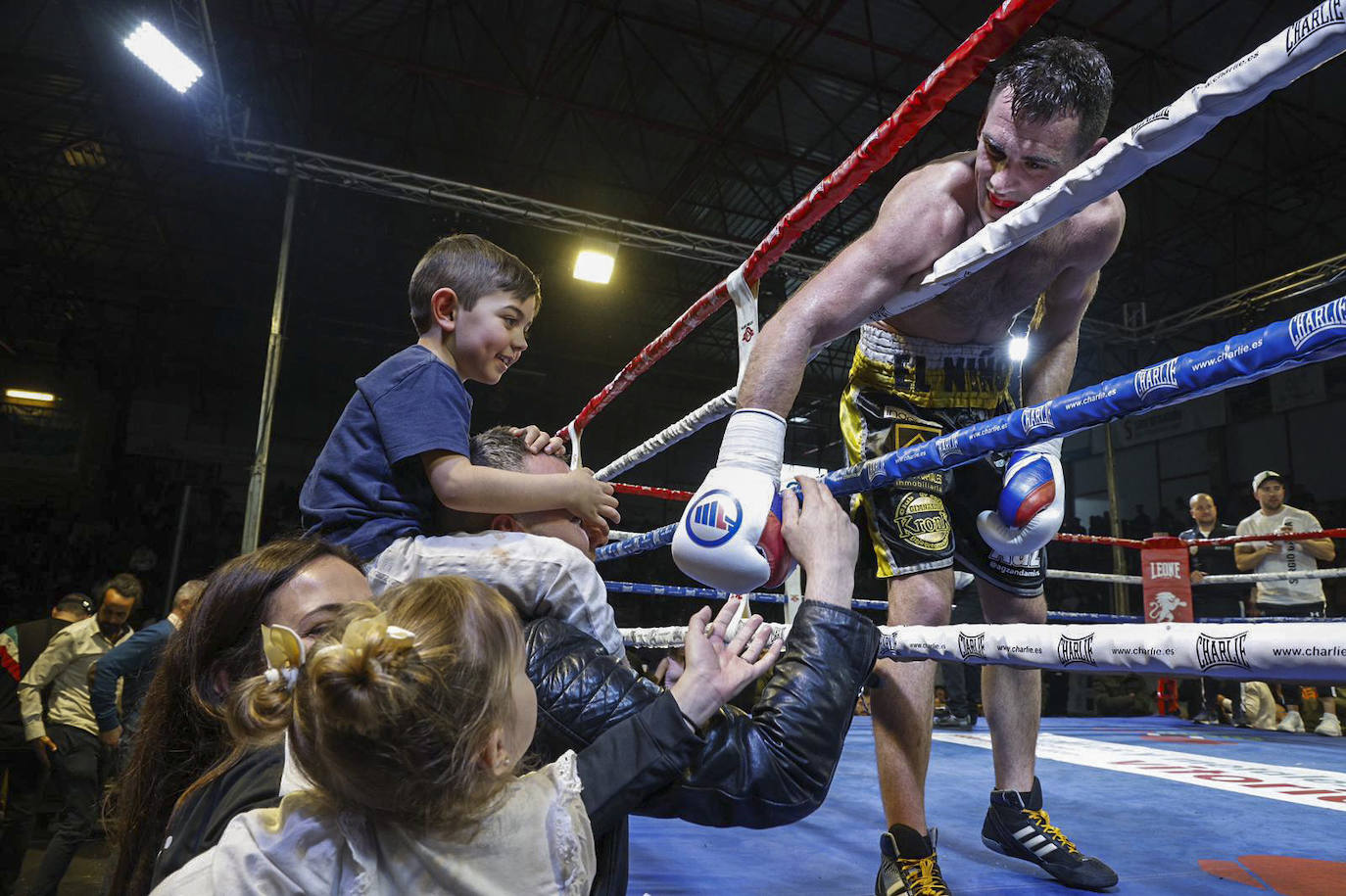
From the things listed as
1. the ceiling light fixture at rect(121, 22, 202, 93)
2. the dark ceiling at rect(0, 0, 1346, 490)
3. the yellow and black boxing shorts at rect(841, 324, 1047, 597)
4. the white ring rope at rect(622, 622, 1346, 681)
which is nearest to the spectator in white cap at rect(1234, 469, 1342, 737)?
the dark ceiling at rect(0, 0, 1346, 490)

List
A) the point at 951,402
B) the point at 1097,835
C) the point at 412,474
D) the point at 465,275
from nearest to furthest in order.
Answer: the point at 412,474
the point at 465,275
the point at 951,402
the point at 1097,835

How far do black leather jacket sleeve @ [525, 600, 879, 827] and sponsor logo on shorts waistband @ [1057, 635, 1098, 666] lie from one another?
26cm

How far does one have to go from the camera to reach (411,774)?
1.85ft

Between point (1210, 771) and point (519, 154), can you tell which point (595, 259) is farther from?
point (1210, 771)

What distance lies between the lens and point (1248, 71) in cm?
81

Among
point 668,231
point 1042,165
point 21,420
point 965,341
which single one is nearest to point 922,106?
point 1042,165

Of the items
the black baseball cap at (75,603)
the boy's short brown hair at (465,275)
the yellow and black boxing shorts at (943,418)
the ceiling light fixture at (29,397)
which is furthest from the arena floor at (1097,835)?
the ceiling light fixture at (29,397)

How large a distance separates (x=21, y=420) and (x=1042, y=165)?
13897 millimetres

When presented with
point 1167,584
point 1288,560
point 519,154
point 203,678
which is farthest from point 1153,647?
point 519,154

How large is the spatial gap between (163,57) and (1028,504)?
5802mm

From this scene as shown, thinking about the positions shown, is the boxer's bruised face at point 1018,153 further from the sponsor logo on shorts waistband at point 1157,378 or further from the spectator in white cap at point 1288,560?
the spectator in white cap at point 1288,560

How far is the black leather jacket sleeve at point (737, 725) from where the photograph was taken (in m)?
0.75

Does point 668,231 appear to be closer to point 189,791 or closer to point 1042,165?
point 1042,165

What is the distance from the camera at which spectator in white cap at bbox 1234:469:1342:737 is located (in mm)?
4406
